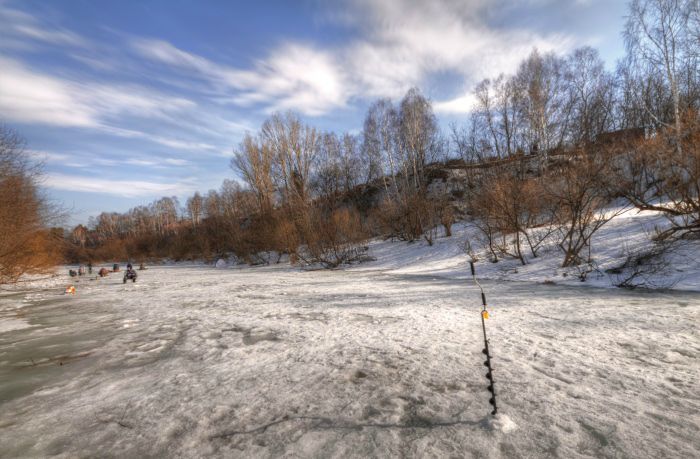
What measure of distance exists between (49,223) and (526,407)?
23.2 m

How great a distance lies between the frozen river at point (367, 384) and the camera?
248cm

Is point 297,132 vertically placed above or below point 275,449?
above

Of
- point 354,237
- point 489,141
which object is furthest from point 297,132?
point 489,141

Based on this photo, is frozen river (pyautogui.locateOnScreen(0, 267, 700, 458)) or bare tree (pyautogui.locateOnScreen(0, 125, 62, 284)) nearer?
frozen river (pyautogui.locateOnScreen(0, 267, 700, 458))

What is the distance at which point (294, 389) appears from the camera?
3439mm

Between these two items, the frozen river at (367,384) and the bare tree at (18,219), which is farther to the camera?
the bare tree at (18,219)

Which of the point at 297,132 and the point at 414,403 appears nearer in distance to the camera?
the point at 414,403

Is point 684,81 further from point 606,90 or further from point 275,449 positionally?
point 275,449

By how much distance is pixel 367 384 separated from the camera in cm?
348

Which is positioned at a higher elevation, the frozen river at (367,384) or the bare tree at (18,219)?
the bare tree at (18,219)

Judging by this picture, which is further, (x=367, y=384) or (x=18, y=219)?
(x=18, y=219)

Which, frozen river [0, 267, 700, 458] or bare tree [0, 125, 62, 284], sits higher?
bare tree [0, 125, 62, 284]

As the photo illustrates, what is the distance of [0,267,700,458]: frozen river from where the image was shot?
2482 mm

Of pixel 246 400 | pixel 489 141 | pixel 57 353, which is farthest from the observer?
pixel 489 141
